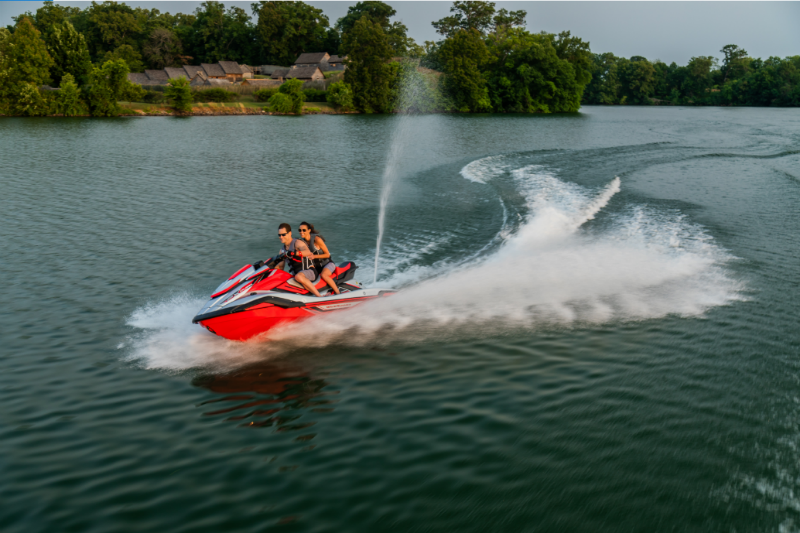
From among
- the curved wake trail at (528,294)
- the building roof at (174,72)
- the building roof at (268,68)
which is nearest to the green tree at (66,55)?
the building roof at (174,72)

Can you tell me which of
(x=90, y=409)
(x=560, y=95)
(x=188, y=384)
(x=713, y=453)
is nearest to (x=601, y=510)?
(x=713, y=453)

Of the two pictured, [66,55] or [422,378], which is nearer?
[422,378]

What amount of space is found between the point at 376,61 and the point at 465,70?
13.4m

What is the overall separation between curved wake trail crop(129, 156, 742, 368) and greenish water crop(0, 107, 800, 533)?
0.07 metres

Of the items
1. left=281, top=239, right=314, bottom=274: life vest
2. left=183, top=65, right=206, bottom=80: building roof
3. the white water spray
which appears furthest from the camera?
left=183, top=65, right=206, bottom=80: building roof

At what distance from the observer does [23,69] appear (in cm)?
6356

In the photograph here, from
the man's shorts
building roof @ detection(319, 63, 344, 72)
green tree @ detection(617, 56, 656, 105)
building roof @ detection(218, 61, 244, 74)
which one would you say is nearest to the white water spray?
the man's shorts

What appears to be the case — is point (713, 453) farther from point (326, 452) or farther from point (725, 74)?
point (725, 74)

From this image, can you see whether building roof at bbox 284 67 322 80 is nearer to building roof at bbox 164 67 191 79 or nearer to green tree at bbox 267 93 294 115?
building roof at bbox 164 67 191 79

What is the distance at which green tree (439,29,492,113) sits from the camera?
83.3 meters

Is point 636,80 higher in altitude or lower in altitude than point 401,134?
higher

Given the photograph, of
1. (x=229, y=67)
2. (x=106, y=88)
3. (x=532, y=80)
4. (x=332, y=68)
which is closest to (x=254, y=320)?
(x=106, y=88)

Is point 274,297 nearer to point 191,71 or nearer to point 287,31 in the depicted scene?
point 191,71

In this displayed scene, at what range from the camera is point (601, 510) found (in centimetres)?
523
